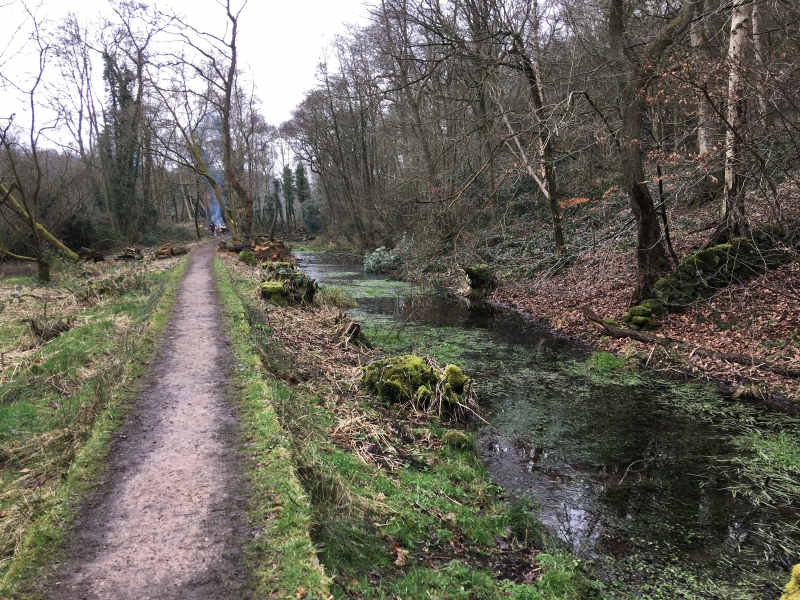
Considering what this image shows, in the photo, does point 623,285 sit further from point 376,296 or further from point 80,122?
point 80,122

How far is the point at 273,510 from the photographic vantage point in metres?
3.59

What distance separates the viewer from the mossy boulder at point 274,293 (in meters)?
12.4

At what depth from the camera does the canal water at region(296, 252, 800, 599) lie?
4.27 m

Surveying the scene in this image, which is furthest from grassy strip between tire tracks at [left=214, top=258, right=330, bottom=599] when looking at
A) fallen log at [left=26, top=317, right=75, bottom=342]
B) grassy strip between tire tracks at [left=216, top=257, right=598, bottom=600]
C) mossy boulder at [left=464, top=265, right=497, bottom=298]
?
mossy boulder at [left=464, top=265, right=497, bottom=298]

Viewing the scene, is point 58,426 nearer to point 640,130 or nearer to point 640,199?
point 640,199

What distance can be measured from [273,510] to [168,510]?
0.78m

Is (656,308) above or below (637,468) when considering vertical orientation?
above

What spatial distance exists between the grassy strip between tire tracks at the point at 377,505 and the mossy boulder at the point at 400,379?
0.99 ft

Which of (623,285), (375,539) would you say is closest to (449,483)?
(375,539)

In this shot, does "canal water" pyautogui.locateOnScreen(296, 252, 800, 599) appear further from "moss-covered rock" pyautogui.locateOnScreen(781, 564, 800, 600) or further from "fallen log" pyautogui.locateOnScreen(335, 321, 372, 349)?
"moss-covered rock" pyautogui.locateOnScreen(781, 564, 800, 600)

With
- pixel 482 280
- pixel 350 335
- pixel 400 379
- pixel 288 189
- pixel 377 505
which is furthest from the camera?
pixel 288 189

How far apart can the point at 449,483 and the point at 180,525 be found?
2779mm

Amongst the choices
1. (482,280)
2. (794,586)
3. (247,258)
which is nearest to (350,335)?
A: (794,586)

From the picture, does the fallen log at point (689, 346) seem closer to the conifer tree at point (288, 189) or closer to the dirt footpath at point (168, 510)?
the dirt footpath at point (168, 510)
